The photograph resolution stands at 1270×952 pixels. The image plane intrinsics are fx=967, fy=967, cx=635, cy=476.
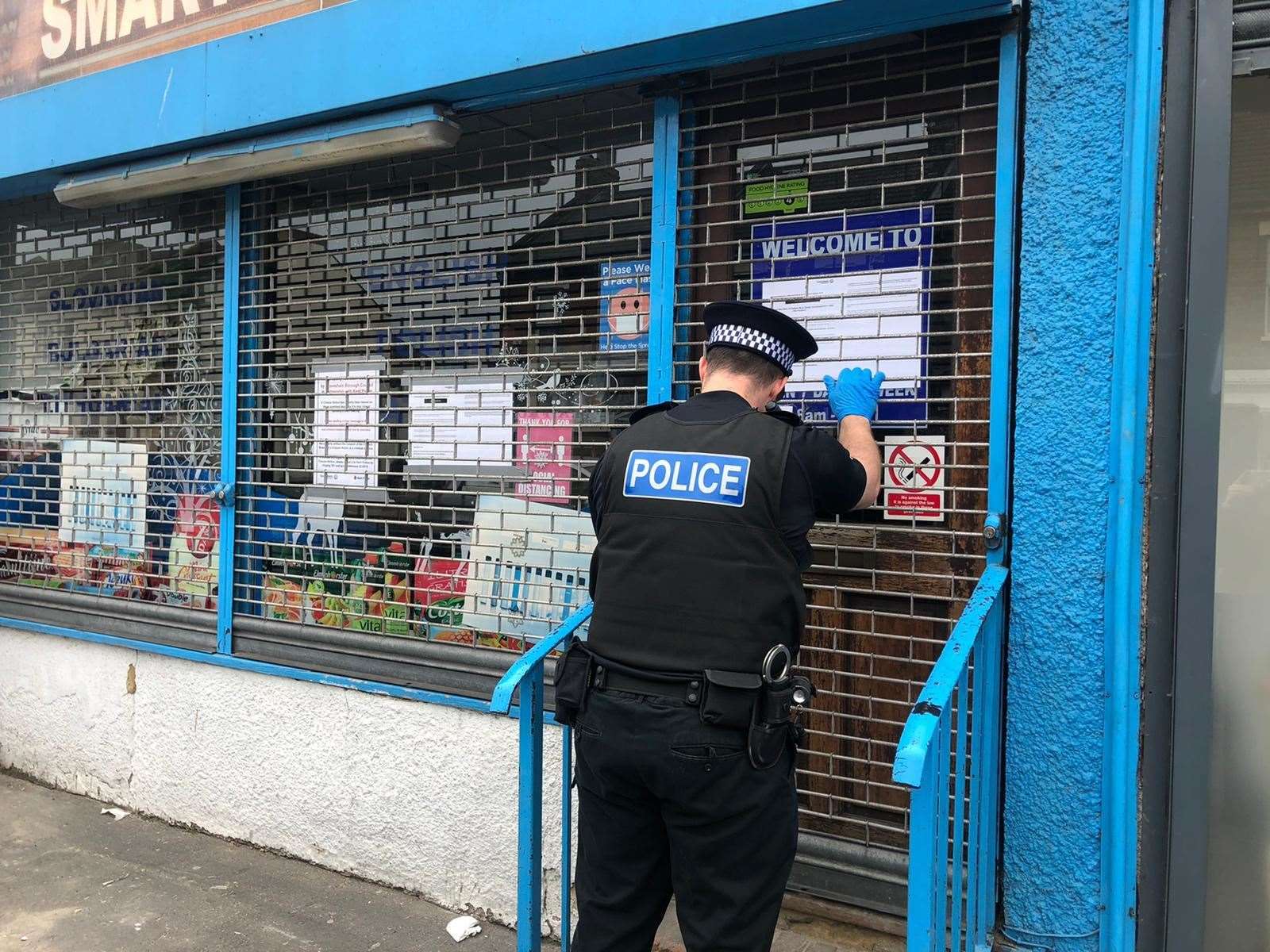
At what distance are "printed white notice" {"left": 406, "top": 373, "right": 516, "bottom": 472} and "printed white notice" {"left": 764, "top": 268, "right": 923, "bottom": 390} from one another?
1.20 meters

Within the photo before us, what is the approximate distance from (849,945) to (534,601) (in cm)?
157

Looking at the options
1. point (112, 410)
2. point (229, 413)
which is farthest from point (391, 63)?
point (112, 410)

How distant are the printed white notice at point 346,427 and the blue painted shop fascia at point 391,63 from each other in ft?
3.44

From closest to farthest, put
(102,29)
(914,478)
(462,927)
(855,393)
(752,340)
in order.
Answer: (752,340), (855,393), (914,478), (462,927), (102,29)

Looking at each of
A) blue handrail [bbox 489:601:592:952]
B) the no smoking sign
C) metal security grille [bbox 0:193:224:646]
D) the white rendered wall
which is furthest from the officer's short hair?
metal security grille [bbox 0:193:224:646]

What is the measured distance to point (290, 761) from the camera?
412cm

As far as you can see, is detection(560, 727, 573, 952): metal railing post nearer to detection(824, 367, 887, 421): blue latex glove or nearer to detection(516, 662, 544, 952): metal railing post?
detection(516, 662, 544, 952): metal railing post

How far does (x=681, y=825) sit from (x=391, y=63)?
9.53 ft

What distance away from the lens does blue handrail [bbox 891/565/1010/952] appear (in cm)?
192

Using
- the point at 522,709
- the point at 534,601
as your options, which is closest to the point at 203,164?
the point at 534,601

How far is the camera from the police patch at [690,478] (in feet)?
7.32

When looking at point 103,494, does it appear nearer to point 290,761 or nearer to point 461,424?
point 290,761

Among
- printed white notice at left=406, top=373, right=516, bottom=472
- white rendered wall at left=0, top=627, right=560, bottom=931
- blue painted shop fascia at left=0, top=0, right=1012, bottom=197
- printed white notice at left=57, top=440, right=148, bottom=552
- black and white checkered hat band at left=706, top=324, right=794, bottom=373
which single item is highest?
blue painted shop fascia at left=0, top=0, right=1012, bottom=197

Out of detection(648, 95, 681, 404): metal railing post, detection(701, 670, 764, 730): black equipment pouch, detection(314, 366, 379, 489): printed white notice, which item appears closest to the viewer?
detection(701, 670, 764, 730): black equipment pouch
